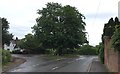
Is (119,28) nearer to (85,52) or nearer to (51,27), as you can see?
(51,27)

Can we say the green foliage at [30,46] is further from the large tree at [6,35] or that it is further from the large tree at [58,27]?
the large tree at [6,35]

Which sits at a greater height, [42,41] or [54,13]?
[54,13]

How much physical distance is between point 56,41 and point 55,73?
2166 inches

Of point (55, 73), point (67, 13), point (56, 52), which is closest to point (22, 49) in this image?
point (56, 52)

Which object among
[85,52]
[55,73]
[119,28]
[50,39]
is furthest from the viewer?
[85,52]

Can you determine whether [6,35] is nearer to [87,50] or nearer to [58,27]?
[58,27]

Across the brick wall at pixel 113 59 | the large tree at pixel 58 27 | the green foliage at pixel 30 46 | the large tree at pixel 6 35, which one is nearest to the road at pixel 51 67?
the brick wall at pixel 113 59

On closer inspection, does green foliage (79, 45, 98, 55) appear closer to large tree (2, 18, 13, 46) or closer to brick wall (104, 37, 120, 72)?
large tree (2, 18, 13, 46)

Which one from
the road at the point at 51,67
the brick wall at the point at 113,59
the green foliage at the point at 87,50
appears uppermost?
the green foliage at the point at 87,50

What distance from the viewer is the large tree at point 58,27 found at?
8119 cm

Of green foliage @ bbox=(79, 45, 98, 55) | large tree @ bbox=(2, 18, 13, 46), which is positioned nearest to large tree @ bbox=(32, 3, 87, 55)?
large tree @ bbox=(2, 18, 13, 46)

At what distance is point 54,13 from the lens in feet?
271

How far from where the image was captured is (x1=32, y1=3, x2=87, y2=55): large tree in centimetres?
8119

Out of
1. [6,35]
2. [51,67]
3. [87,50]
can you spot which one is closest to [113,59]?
[51,67]
